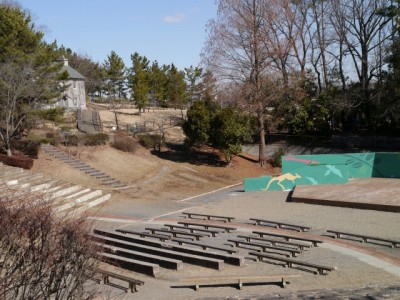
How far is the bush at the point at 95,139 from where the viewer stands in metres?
34.6

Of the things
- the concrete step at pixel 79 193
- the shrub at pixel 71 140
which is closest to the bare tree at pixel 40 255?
the concrete step at pixel 79 193

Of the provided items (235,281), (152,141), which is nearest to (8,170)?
(152,141)

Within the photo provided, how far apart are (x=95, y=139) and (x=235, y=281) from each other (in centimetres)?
2531

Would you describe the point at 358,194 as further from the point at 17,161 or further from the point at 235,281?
the point at 17,161

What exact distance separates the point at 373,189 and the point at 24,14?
23830 mm

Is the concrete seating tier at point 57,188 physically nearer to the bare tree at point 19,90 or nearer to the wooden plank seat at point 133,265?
the bare tree at point 19,90

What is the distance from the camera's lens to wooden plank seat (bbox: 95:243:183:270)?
1305 centimetres

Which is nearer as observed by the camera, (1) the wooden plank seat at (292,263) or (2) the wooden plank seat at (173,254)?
(1) the wooden plank seat at (292,263)

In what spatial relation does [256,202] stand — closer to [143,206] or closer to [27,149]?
[143,206]

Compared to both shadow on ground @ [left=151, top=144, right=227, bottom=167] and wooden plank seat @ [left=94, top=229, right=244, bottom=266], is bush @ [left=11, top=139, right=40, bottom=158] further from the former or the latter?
wooden plank seat @ [left=94, top=229, right=244, bottom=266]

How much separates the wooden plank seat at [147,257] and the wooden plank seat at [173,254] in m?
0.32

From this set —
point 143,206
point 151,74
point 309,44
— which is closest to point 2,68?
point 143,206

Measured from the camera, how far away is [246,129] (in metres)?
37.7

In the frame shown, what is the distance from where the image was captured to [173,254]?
546 inches
